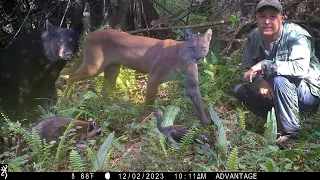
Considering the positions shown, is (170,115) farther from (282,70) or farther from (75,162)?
(75,162)

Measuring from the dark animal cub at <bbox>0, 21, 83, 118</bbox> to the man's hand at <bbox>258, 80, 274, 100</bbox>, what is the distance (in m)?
3.03

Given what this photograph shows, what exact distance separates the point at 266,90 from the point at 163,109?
5.34 feet

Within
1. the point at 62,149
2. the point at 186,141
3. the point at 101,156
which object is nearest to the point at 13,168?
the point at 62,149

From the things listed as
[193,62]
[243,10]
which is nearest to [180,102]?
[193,62]

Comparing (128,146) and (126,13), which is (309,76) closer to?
(128,146)

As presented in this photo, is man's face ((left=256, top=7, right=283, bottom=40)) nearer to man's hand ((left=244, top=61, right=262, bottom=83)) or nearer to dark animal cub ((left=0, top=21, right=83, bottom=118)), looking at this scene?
man's hand ((left=244, top=61, right=262, bottom=83))

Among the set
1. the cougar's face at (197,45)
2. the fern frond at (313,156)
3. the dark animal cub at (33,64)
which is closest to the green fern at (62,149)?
the dark animal cub at (33,64)

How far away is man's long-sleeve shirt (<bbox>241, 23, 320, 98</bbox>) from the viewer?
5.52 metres

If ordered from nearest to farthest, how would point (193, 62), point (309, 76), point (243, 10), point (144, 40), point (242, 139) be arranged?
point (242, 139) < point (309, 76) < point (193, 62) < point (144, 40) < point (243, 10)

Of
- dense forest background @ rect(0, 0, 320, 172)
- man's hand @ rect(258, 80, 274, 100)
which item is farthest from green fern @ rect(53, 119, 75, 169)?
man's hand @ rect(258, 80, 274, 100)

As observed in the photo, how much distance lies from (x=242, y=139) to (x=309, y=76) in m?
1.34

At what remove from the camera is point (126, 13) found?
8883 millimetres

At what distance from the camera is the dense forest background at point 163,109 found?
189 inches

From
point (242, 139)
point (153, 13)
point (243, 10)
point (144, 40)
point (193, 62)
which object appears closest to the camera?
point (242, 139)
